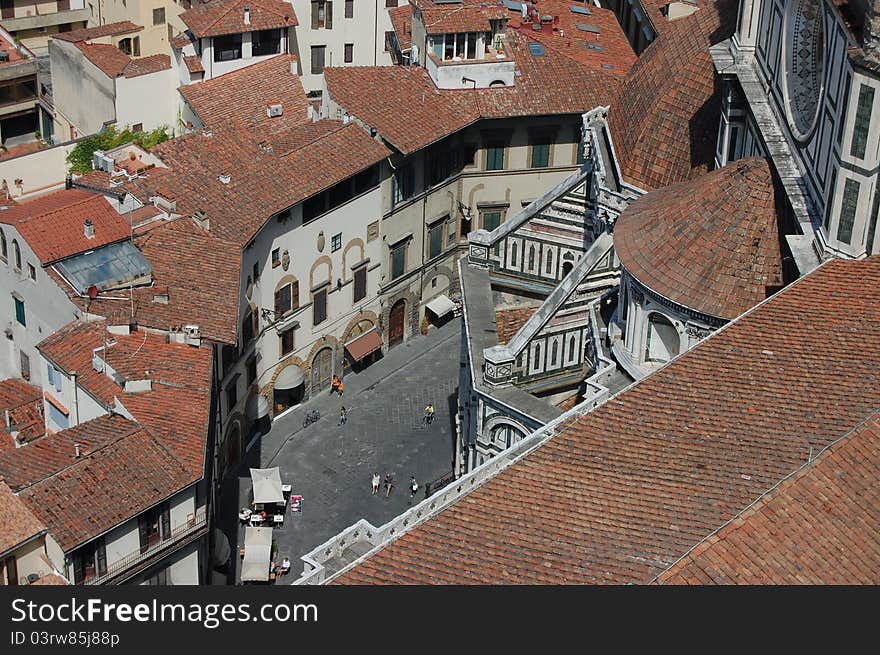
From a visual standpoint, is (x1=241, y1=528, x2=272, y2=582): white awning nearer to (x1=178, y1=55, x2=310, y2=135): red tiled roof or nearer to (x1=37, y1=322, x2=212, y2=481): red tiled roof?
(x1=37, y1=322, x2=212, y2=481): red tiled roof

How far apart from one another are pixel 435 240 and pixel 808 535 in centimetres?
Result: 4843

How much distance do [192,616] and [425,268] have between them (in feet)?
178

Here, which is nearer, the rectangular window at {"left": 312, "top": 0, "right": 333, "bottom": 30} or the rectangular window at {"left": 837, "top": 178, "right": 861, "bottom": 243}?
the rectangular window at {"left": 837, "top": 178, "right": 861, "bottom": 243}

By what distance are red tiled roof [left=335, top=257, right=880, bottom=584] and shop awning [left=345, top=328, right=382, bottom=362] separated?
3377cm

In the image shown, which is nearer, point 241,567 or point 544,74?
point 241,567

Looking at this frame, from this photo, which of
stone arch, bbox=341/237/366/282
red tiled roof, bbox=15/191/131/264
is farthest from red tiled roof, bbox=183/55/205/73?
red tiled roof, bbox=15/191/131/264

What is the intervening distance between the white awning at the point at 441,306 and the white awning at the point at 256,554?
2014 cm

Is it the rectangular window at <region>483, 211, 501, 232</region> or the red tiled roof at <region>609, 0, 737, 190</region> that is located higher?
the red tiled roof at <region>609, 0, 737, 190</region>

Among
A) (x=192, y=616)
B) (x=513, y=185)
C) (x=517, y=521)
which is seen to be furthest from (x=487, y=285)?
(x=192, y=616)

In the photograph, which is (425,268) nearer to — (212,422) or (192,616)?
(212,422)

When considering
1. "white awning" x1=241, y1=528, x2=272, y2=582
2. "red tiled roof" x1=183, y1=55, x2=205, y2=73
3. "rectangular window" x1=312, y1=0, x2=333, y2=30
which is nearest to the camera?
"white awning" x1=241, y1=528, x2=272, y2=582

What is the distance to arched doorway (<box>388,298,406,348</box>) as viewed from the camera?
8700 cm

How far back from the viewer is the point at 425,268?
8769cm

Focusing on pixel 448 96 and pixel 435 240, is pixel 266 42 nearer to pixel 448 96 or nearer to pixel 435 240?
pixel 448 96
